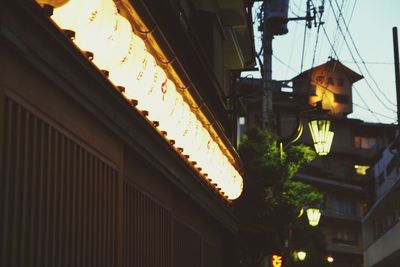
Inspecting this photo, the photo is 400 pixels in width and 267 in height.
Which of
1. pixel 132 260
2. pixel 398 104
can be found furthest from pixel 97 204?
pixel 398 104

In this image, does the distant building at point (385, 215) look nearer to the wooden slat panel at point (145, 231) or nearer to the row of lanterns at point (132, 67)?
the row of lanterns at point (132, 67)

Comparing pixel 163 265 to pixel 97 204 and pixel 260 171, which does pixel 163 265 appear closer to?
pixel 97 204

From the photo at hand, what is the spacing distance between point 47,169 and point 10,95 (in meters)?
1.07

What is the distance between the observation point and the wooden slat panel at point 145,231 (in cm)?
966

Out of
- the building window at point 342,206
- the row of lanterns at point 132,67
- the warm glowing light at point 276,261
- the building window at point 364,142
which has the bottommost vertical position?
the warm glowing light at point 276,261

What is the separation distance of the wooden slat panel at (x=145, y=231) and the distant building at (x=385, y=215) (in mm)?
30775

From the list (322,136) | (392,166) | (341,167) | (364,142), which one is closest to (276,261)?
(322,136)

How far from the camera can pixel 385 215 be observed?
53969mm

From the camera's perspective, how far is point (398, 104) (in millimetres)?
24219

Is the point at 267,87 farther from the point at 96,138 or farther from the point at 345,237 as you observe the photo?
the point at 345,237

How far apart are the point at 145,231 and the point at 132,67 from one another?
11.9ft

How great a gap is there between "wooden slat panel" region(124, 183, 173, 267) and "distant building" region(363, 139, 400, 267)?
1212 inches

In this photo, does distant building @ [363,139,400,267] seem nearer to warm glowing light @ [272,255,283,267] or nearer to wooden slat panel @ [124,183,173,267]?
warm glowing light @ [272,255,283,267]

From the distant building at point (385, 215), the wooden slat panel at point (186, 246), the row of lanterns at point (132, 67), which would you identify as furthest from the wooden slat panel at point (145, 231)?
the distant building at point (385, 215)
